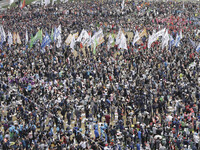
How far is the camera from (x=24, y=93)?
32.0 metres

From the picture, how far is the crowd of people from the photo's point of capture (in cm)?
2433

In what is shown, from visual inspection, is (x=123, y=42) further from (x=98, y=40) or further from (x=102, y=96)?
(x=102, y=96)

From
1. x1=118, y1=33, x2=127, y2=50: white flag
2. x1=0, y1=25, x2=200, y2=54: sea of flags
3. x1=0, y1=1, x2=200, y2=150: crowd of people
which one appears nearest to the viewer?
x1=0, y1=1, x2=200, y2=150: crowd of people

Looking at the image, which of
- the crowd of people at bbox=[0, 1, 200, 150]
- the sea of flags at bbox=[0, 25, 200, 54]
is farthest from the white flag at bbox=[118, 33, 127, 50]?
the crowd of people at bbox=[0, 1, 200, 150]

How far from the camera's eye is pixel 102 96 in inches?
1176

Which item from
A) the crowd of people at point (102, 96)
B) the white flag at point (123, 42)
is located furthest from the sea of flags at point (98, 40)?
the crowd of people at point (102, 96)

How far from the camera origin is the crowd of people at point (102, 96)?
24328 millimetres

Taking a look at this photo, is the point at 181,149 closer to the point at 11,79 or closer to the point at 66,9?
the point at 11,79

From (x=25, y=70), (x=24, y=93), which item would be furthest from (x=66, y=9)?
(x=24, y=93)

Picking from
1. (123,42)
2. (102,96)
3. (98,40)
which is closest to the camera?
(102,96)

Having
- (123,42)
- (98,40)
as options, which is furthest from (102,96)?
(98,40)

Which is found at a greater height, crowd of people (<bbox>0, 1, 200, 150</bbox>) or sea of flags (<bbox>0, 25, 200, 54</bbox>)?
sea of flags (<bbox>0, 25, 200, 54</bbox>)

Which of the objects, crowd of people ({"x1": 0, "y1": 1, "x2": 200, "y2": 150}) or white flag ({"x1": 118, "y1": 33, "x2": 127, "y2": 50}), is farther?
white flag ({"x1": 118, "y1": 33, "x2": 127, "y2": 50})

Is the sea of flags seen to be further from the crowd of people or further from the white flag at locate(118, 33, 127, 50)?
the crowd of people
